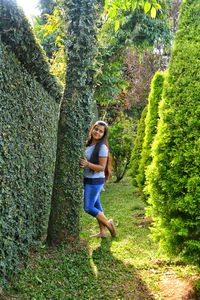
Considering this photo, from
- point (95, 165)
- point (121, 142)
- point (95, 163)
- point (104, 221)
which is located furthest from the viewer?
point (121, 142)

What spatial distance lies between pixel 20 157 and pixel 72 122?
1254 millimetres

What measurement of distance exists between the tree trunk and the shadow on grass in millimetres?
580

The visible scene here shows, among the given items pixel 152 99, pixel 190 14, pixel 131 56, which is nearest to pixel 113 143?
pixel 152 99

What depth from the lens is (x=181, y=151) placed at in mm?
3568

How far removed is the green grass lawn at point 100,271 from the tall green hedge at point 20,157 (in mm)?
276

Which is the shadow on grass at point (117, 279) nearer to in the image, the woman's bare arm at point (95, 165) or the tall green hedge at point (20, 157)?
the tall green hedge at point (20, 157)

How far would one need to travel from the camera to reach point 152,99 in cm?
739

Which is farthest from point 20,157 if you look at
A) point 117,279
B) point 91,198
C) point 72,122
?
point 91,198

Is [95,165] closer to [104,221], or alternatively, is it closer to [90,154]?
[90,154]

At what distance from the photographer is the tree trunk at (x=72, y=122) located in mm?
4699

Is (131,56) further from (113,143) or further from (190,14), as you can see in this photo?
(190,14)

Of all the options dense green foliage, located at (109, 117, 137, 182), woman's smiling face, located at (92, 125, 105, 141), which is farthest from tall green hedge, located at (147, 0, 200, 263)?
dense green foliage, located at (109, 117, 137, 182)

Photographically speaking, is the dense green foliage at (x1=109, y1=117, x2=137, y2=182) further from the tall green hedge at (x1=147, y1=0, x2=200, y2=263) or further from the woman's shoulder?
the tall green hedge at (x1=147, y1=0, x2=200, y2=263)

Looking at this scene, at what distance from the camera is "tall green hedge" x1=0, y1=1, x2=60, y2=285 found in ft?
10.4
